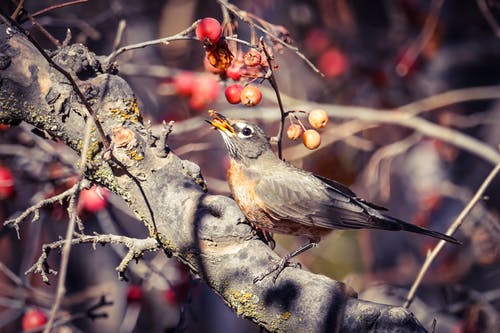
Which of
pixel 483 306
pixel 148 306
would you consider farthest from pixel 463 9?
pixel 148 306

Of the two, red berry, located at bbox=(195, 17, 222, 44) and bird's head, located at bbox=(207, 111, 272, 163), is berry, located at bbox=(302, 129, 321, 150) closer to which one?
bird's head, located at bbox=(207, 111, 272, 163)

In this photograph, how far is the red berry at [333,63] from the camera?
17.7 ft

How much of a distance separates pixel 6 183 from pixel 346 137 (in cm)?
219

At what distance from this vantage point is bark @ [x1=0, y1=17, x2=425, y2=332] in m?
2.00

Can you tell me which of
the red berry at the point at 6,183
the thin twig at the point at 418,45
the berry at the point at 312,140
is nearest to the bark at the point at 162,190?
the berry at the point at 312,140

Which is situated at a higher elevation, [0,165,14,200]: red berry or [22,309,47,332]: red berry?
[0,165,14,200]: red berry

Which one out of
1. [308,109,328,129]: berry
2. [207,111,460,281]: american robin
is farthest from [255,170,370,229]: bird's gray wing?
[308,109,328,129]: berry

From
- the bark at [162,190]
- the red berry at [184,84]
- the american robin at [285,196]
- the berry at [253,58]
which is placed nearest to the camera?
the bark at [162,190]

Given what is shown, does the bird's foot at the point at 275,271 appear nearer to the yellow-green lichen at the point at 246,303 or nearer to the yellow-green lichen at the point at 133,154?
the yellow-green lichen at the point at 246,303

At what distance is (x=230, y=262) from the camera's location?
2086 millimetres

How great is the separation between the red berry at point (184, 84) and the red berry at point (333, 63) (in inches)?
71.7

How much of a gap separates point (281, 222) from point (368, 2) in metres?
4.72

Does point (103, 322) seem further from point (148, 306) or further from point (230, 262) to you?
point (230, 262)

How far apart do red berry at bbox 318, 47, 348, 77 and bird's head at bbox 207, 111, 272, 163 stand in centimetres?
248
